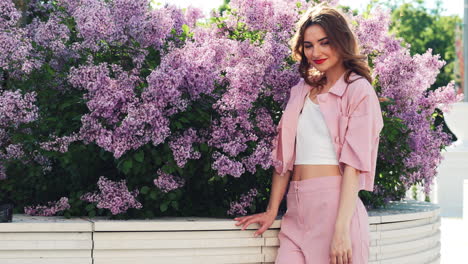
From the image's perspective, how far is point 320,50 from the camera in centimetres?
340

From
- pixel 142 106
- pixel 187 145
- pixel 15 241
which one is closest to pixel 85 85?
pixel 142 106

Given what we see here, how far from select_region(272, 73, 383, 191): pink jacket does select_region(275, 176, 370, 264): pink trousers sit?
13 centimetres

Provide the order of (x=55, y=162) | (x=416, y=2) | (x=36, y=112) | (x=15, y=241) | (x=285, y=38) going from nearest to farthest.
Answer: (x=15, y=241)
(x=36, y=112)
(x=285, y=38)
(x=55, y=162)
(x=416, y=2)

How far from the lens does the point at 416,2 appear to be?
4544 cm

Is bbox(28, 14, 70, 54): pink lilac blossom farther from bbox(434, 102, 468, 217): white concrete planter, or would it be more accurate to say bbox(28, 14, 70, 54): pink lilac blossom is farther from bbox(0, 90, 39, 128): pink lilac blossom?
bbox(434, 102, 468, 217): white concrete planter

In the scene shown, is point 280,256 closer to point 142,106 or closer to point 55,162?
point 142,106

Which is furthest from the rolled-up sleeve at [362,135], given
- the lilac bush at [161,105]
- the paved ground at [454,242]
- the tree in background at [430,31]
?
the tree in background at [430,31]

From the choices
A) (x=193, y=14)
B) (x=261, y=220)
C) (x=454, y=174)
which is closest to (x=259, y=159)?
(x=261, y=220)

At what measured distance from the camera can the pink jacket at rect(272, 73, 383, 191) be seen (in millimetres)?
3174

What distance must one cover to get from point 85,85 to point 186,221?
2.70 ft

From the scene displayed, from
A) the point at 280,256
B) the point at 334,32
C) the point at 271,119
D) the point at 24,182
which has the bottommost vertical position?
the point at 280,256

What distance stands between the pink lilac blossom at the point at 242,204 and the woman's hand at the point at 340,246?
687mm

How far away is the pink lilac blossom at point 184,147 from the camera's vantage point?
339cm

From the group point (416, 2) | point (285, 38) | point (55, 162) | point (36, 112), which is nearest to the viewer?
point (36, 112)
